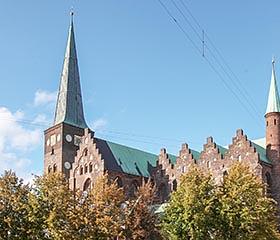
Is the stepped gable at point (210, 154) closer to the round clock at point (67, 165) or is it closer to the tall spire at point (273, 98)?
the tall spire at point (273, 98)

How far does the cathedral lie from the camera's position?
3152 inches

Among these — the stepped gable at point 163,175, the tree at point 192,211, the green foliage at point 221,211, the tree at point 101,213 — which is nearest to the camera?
the tree at point 101,213

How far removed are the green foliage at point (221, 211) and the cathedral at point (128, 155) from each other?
53.8 ft

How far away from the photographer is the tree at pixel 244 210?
190ft

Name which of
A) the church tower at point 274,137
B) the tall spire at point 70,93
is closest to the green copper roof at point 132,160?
the tall spire at point 70,93

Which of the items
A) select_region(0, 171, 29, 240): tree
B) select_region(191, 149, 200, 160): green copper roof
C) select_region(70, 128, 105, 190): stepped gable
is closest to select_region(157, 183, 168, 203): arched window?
select_region(191, 149, 200, 160): green copper roof

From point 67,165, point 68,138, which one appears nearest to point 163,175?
point 67,165

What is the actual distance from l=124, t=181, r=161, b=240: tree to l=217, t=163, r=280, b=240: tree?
8590 millimetres

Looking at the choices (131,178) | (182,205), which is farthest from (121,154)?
(182,205)

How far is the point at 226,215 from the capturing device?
59.0 m

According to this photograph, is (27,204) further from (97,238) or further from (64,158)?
(64,158)

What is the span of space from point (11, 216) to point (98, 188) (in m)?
12.2

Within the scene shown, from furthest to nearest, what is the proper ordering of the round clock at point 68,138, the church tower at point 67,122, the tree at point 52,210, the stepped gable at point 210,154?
the round clock at point 68,138
the church tower at point 67,122
the stepped gable at point 210,154
the tree at point 52,210

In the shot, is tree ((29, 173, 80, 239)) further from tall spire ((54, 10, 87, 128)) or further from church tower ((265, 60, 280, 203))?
tall spire ((54, 10, 87, 128))
